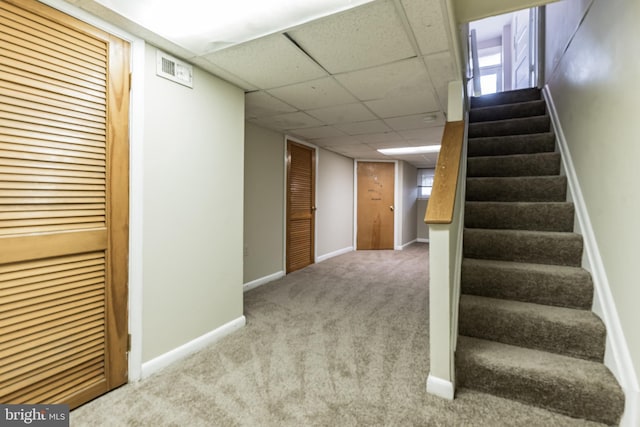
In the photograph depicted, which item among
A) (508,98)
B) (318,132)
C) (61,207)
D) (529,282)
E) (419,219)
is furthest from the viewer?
(419,219)

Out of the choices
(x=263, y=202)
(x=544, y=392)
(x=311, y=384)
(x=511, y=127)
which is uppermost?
(x=511, y=127)

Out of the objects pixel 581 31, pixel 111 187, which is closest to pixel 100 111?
pixel 111 187

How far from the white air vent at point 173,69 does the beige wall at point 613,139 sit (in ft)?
7.84

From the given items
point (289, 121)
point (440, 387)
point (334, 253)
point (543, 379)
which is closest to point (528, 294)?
point (543, 379)

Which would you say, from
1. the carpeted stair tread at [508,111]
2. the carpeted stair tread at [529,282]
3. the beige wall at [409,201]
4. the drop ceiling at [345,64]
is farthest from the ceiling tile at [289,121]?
the beige wall at [409,201]

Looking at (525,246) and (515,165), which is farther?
(515,165)

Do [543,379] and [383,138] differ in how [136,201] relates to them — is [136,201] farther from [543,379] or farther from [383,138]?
[383,138]

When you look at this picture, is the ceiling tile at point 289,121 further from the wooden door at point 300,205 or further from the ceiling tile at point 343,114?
the wooden door at point 300,205

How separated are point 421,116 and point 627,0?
175 centimetres

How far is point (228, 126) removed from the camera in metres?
2.28

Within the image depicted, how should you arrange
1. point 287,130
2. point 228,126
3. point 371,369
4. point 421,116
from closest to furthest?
1. point 371,369
2. point 228,126
3. point 421,116
4. point 287,130

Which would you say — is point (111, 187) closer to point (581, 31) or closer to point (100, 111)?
point (100, 111)

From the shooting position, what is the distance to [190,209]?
199 cm

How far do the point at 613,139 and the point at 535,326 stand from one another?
1075 millimetres
